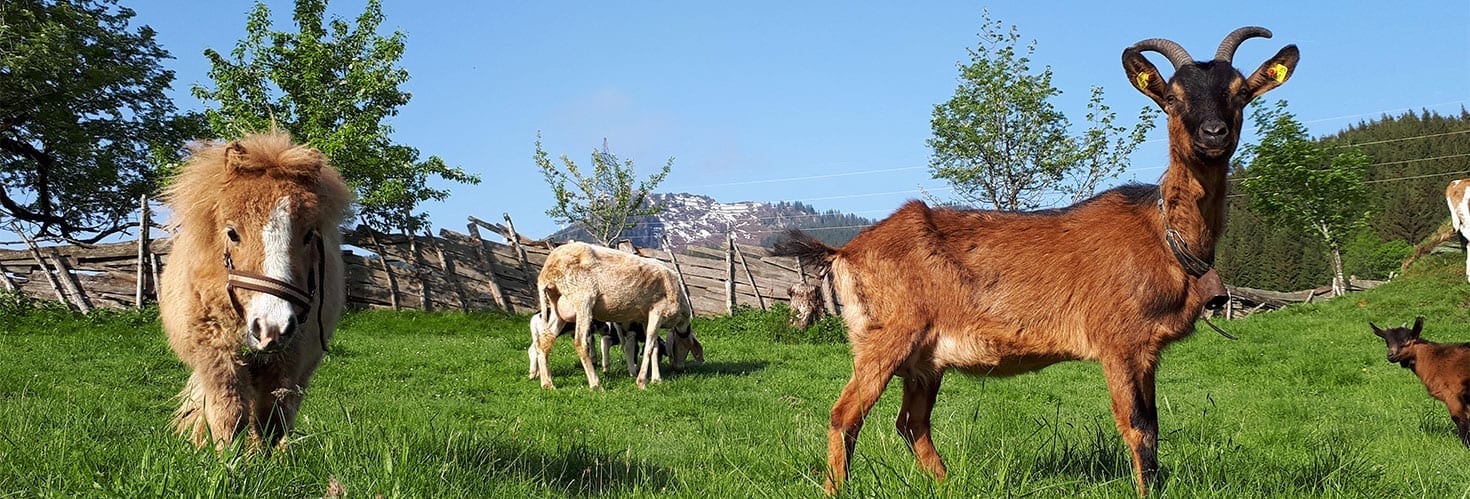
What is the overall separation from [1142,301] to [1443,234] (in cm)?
2500

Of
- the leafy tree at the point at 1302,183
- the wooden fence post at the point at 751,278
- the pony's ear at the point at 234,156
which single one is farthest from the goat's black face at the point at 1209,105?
the leafy tree at the point at 1302,183

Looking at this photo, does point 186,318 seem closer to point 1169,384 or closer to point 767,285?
point 1169,384

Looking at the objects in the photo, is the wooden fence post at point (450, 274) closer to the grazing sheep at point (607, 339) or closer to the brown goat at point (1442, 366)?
the grazing sheep at point (607, 339)

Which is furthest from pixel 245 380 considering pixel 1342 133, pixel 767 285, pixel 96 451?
pixel 1342 133

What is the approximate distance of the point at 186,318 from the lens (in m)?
4.07

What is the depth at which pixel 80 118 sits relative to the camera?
87.8 ft

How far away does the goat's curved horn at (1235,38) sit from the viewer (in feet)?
15.2

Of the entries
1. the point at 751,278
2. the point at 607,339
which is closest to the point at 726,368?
the point at 607,339

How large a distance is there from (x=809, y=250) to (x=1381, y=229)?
9201 centimetres

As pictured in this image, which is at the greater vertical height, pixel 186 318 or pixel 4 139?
pixel 4 139

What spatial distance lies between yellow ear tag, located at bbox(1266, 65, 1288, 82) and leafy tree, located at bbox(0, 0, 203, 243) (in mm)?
24035

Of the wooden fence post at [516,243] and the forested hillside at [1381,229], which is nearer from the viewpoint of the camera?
the wooden fence post at [516,243]

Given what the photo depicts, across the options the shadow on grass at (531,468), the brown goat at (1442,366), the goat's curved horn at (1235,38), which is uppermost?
the goat's curved horn at (1235,38)

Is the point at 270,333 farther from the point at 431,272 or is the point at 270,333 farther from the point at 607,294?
the point at 431,272
